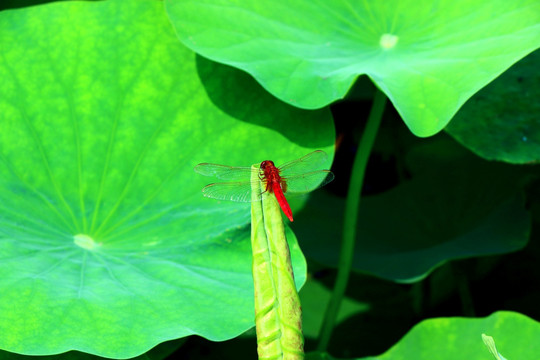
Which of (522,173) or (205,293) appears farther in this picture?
(522,173)

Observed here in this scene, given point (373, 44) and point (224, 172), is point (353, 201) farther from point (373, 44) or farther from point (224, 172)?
point (224, 172)

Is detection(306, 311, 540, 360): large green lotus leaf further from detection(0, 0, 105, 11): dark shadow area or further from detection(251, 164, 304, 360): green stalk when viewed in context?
detection(0, 0, 105, 11): dark shadow area

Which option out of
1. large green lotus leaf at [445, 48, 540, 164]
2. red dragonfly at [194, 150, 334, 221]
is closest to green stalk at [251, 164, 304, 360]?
red dragonfly at [194, 150, 334, 221]

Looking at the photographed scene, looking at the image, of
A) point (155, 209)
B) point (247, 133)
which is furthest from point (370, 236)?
point (155, 209)

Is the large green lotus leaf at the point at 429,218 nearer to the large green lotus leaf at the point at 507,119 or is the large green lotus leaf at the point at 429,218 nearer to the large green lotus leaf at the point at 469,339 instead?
the large green lotus leaf at the point at 507,119

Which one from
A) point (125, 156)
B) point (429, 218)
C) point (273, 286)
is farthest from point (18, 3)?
point (273, 286)

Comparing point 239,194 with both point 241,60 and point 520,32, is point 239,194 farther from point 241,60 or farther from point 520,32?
point 520,32
